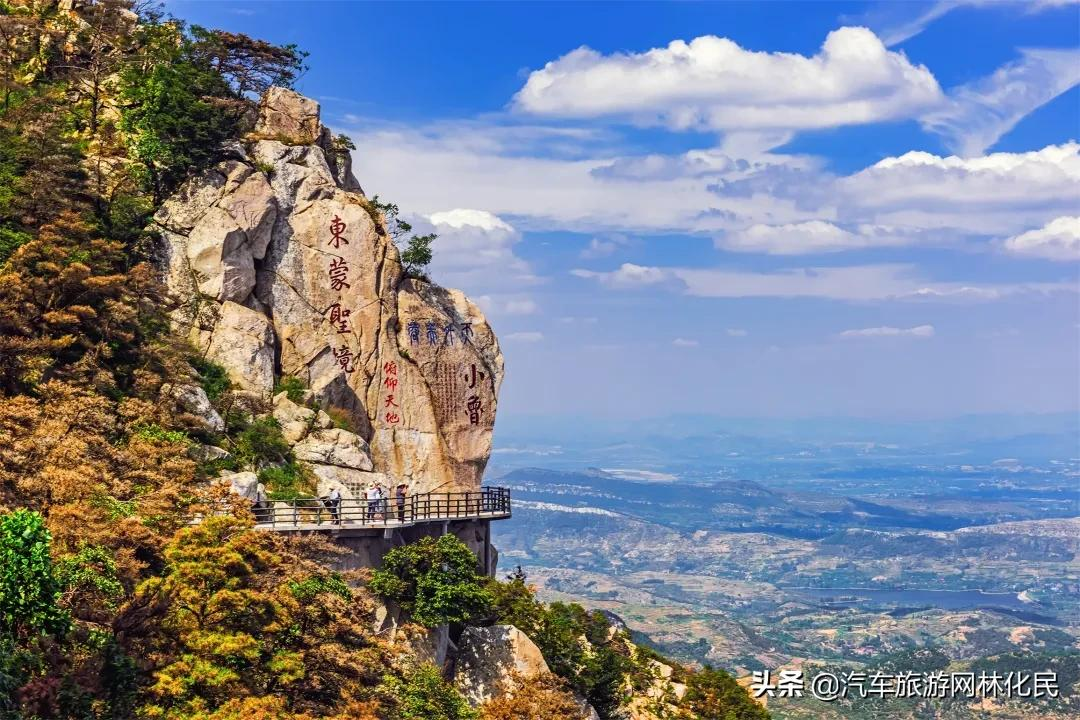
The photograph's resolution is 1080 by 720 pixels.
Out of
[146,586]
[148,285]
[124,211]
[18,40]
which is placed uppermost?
[18,40]

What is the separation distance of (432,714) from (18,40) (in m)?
30.5

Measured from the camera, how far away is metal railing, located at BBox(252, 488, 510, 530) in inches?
1195

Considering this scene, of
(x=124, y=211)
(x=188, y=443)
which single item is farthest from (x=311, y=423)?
(x=124, y=211)

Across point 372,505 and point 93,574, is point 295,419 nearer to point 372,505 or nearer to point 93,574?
point 372,505

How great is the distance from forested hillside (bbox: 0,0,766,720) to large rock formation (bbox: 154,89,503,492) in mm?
1018

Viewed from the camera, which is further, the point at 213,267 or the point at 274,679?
the point at 213,267

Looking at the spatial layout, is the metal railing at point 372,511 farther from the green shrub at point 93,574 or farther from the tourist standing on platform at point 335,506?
the green shrub at point 93,574

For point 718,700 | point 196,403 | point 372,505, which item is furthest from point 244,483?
point 718,700

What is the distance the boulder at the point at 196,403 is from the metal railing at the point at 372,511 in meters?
3.63

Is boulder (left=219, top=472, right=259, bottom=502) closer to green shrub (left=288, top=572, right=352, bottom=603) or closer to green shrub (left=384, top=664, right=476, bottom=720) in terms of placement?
green shrub (left=288, top=572, right=352, bottom=603)

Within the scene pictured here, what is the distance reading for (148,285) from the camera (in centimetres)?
3619

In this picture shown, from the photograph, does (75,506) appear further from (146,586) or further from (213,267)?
(213,267)

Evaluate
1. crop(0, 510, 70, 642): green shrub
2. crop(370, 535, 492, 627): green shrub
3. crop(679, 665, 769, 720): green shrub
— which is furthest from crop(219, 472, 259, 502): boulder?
crop(679, 665, 769, 720): green shrub

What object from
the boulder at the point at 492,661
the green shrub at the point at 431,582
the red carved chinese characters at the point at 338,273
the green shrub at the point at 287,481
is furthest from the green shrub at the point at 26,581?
the red carved chinese characters at the point at 338,273
